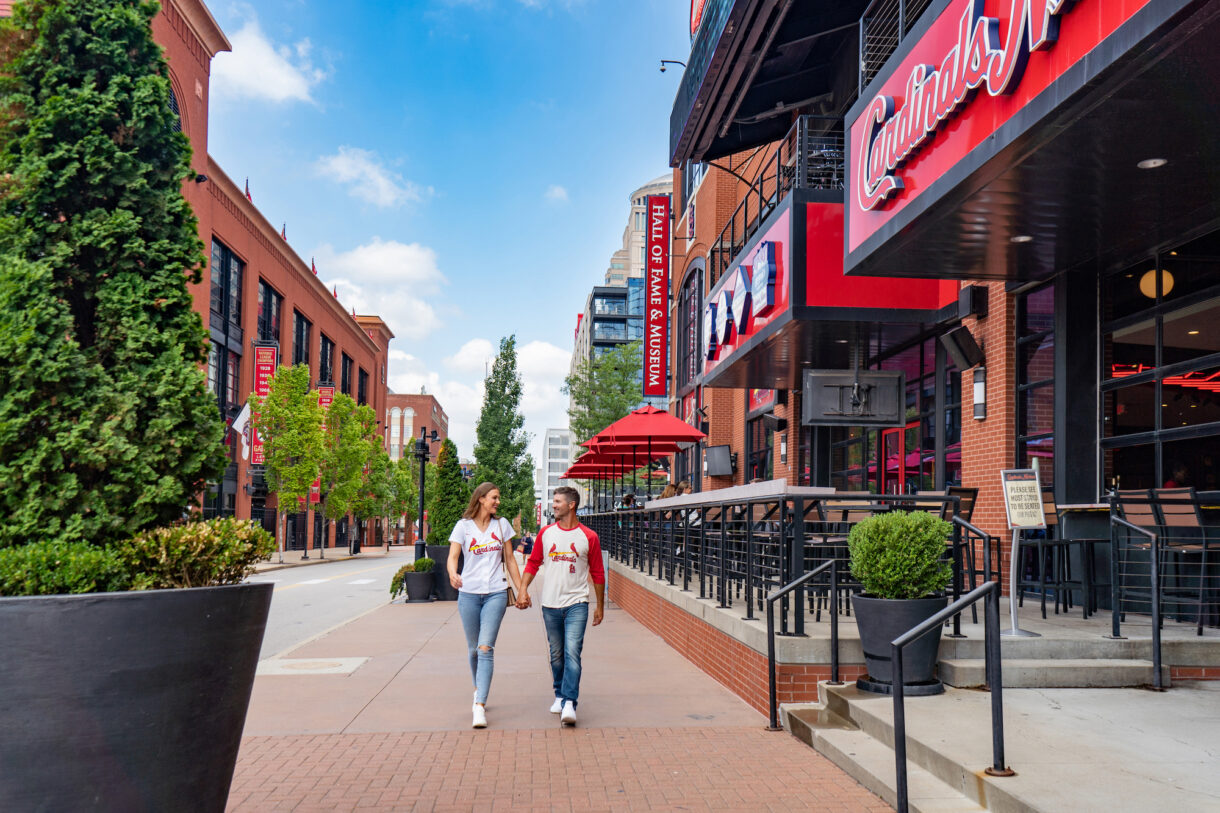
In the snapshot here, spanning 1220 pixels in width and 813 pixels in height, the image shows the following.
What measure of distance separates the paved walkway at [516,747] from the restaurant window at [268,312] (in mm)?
43345

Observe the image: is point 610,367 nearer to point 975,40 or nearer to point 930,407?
point 930,407

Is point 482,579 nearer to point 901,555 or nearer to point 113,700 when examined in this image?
point 901,555

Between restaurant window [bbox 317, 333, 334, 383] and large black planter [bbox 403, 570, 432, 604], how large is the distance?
46.9 m

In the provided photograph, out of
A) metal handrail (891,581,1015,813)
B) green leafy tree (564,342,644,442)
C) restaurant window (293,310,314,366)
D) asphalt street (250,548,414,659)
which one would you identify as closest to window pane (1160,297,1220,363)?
metal handrail (891,581,1015,813)

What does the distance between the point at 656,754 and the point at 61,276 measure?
14.7ft

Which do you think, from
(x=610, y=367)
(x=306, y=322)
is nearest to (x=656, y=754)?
(x=610, y=367)

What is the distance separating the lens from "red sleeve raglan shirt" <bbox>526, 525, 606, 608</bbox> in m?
7.61

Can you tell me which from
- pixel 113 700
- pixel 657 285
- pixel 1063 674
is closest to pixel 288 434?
pixel 657 285

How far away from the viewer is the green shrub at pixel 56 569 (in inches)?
142

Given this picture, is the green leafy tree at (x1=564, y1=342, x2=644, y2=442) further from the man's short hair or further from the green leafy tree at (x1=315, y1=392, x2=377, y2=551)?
the man's short hair

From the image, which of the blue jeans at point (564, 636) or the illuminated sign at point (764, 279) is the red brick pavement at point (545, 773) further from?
the illuminated sign at point (764, 279)

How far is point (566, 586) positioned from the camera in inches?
300

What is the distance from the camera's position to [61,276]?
414 cm

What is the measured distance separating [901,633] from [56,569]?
5.02 metres
